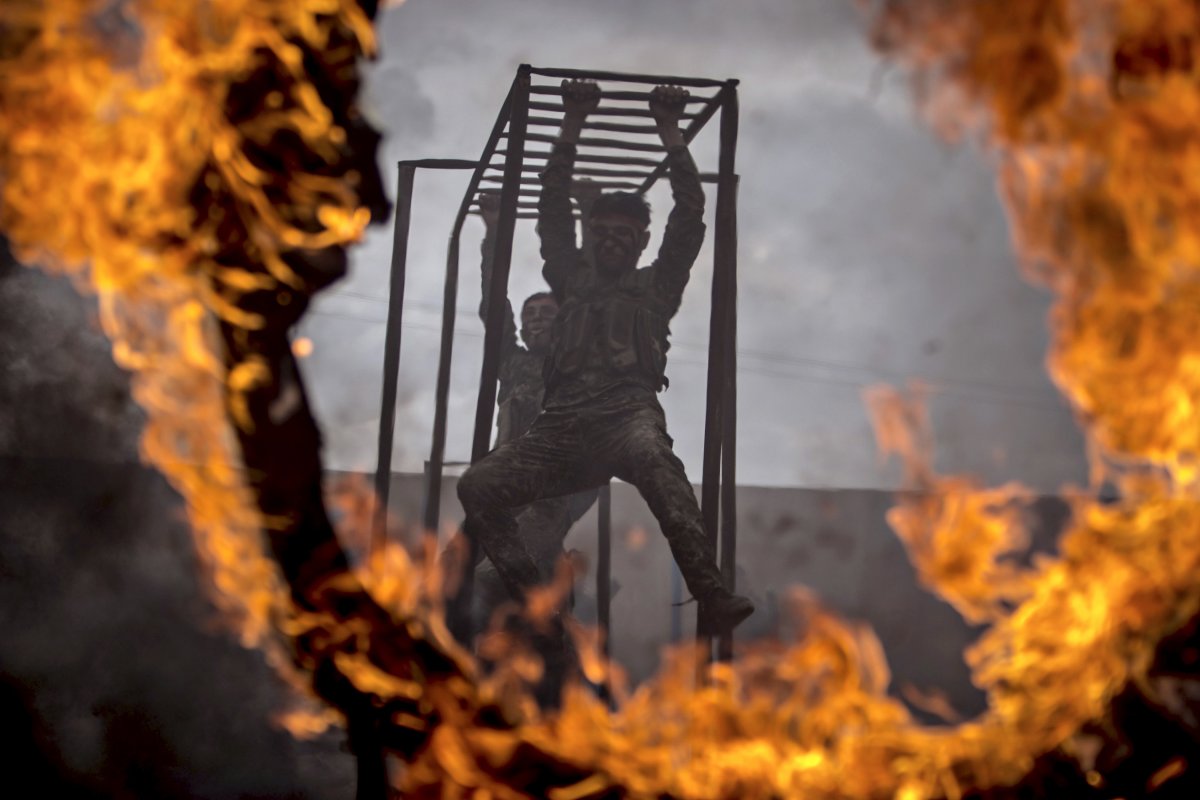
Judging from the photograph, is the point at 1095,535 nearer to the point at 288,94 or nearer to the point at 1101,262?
the point at 1101,262

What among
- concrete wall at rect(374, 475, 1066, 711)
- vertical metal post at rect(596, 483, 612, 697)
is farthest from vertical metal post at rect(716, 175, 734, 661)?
concrete wall at rect(374, 475, 1066, 711)

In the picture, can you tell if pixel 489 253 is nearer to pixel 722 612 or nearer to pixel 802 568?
pixel 722 612

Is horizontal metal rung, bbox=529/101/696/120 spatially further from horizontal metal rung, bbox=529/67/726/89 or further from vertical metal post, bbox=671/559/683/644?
vertical metal post, bbox=671/559/683/644

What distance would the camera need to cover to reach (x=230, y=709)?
21.2 ft

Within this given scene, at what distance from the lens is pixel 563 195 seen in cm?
520

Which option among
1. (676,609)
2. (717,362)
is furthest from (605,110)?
(676,609)

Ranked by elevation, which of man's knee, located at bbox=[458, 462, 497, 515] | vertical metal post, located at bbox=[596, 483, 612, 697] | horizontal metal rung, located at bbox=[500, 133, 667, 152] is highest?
horizontal metal rung, located at bbox=[500, 133, 667, 152]

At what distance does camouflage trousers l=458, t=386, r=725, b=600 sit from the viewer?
455 centimetres

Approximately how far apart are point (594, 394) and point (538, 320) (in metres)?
1.79

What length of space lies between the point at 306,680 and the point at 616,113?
11.7ft

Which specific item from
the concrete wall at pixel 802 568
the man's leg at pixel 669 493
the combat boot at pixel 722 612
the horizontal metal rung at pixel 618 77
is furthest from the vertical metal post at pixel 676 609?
the horizontal metal rung at pixel 618 77

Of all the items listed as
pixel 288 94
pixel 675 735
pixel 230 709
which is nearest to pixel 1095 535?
pixel 675 735

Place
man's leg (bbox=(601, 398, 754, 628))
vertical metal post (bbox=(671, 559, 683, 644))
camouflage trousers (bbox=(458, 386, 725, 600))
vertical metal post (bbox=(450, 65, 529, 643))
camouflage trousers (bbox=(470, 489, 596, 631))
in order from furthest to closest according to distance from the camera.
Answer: vertical metal post (bbox=(671, 559, 683, 644)) → camouflage trousers (bbox=(470, 489, 596, 631)) → vertical metal post (bbox=(450, 65, 529, 643)) → camouflage trousers (bbox=(458, 386, 725, 600)) → man's leg (bbox=(601, 398, 754, 628))

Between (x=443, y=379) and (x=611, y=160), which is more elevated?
(x=611, y=160)
